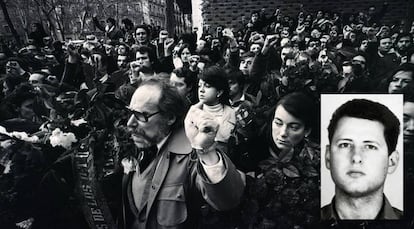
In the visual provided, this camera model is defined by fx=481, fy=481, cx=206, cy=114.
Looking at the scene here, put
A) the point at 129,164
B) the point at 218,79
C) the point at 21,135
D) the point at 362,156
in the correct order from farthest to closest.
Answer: the point at 21,135 < the point at 129,164 < the point at 218,79 < the point at 362,156

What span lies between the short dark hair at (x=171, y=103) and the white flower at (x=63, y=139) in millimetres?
785

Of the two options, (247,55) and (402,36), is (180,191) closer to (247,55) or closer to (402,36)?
(247,55)

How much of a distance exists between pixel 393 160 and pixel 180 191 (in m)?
1.69

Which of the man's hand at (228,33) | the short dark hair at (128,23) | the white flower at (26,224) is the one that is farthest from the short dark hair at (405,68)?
the white flower at (26,224)

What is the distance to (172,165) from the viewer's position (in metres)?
3.83

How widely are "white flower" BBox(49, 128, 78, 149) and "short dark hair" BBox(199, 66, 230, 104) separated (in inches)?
46.1

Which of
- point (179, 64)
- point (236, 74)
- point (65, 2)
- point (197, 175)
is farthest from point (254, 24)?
point (65, 2)

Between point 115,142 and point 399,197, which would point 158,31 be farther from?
point 399,197

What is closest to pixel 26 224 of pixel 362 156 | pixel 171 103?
pixel 171 103

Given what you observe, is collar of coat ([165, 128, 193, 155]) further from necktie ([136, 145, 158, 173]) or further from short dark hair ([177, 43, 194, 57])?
short dark hair ([177, 43, 194, 57])

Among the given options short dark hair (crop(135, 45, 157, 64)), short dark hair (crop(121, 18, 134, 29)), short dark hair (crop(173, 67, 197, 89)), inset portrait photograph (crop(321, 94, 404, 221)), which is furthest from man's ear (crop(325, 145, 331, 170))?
short dark hair (crop(121, 18, 134, 29))

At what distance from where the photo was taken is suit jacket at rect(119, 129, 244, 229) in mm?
3768

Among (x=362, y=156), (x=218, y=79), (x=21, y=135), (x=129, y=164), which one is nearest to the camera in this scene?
(x=362, y=156)

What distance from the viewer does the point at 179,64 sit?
3828 mm
